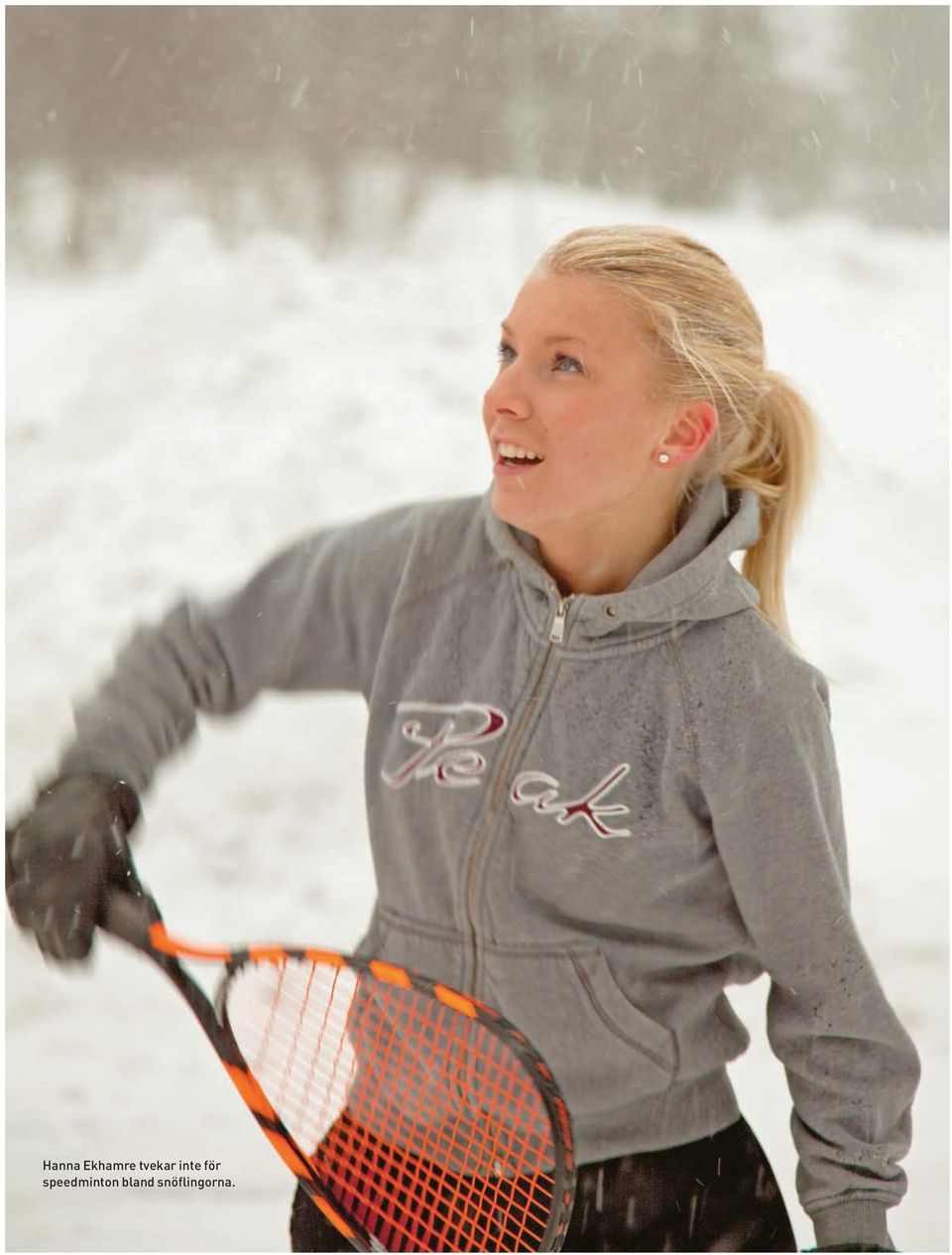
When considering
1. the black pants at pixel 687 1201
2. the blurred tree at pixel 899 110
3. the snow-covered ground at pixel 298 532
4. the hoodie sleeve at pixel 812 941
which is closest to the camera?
the hoodie sleeve at pixel 812 941

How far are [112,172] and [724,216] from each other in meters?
1.01

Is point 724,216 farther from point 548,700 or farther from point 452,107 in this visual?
point 548,700

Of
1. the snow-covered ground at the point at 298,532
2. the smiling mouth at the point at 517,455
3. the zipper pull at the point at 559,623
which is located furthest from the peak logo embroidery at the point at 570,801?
the snow-covered ground at the point at 298,532

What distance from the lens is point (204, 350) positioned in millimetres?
2260

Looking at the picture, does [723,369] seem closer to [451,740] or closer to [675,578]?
[675,578]

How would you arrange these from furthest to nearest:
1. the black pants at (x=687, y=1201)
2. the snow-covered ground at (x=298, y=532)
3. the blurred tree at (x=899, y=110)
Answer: the blurred tree at (x=899, y=110) < the snow-covered ground at (x=298, y=532) < the black pants at (x=687, y=1201)

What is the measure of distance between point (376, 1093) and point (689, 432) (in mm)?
591

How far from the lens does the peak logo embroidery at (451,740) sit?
101 cm

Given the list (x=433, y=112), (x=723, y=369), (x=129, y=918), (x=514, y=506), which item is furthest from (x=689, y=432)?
(x=433, y=112)

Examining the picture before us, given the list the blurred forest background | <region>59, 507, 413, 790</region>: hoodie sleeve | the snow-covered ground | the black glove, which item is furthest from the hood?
the blurred forest background

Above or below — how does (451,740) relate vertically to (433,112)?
below

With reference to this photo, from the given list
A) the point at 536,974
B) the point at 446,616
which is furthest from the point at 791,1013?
the point at 446,616

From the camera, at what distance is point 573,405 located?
0.97 meters

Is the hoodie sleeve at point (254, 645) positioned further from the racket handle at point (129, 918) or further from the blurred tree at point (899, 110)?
the blurred tree at point (899, 110)
